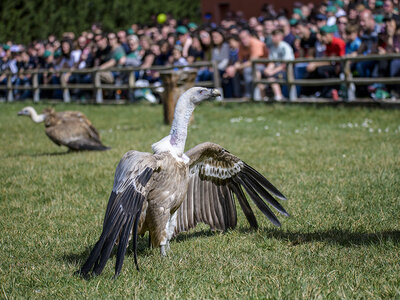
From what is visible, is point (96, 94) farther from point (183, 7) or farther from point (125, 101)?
point (183, 7)

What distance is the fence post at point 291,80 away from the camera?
53.9 feet

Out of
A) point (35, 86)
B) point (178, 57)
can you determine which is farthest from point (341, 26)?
point (35, 86)

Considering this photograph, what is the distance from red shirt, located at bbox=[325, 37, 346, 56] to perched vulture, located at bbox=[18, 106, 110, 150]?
705 cm

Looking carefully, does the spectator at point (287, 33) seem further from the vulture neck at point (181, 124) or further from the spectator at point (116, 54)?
the vulture neck at point (181, 124)

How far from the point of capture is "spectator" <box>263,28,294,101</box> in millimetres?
16875

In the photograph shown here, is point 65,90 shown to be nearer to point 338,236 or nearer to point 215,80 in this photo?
point 215,80

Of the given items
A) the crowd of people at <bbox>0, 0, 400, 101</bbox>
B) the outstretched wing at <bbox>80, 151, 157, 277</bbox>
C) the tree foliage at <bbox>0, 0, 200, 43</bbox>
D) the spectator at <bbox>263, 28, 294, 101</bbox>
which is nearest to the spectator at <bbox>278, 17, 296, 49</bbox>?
the crowd of people at <bbox>0, 0, 400, 101</bbox>

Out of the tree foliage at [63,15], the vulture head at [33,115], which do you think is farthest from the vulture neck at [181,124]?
the tree foliage at [63,15]

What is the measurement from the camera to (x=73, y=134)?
11617 mm

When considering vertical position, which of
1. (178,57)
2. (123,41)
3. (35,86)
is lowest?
(35,86)

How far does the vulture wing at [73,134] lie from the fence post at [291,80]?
6442mm

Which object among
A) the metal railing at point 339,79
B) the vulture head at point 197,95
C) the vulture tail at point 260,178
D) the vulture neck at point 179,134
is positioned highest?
the vulture head at point 197,95

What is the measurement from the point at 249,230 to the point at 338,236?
36.6 inches

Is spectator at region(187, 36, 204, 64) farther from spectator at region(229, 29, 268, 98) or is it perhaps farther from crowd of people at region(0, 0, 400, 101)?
spectator at region(229, 29, 268, 98)
